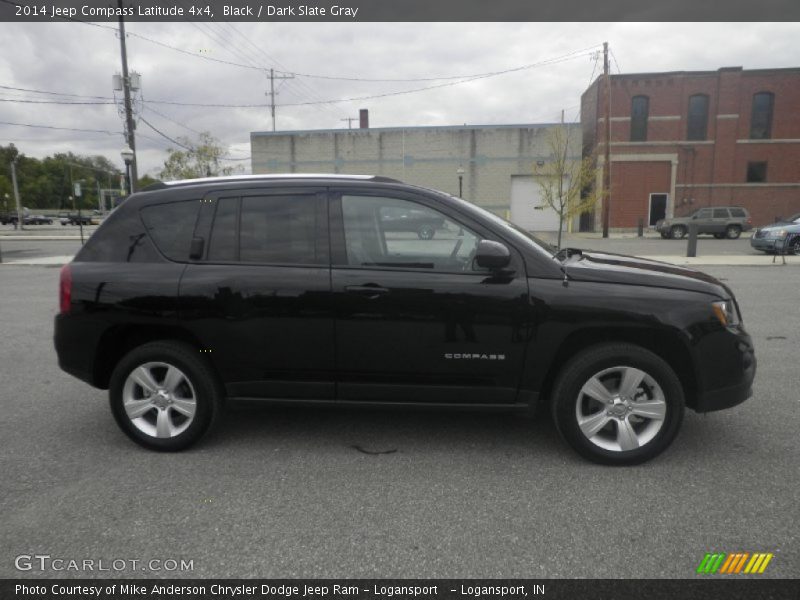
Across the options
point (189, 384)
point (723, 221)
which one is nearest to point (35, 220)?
point (723, 221)

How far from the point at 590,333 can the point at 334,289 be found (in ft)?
5.41

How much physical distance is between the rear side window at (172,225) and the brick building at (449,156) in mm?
37405

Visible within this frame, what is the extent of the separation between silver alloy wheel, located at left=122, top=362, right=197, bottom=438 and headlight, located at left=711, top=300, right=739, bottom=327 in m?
3.39

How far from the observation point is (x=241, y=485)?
10.5 ft

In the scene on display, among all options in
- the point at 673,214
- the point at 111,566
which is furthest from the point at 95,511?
the point at 673,214

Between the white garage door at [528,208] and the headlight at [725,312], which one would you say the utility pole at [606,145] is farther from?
the headlight at [725,312]

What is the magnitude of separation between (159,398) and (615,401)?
9.76 ft

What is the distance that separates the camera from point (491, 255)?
326 cm

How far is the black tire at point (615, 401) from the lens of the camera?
130 inches

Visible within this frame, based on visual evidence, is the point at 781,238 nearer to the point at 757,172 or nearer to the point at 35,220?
the point at 757,172

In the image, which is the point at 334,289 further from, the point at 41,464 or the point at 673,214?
the point at 673,214

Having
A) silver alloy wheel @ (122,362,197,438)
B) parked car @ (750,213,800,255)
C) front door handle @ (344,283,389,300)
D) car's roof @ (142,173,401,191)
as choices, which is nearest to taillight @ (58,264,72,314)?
silver alloy wheel @ (122,362,197,438)

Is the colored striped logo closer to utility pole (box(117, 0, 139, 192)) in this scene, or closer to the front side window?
the front side window

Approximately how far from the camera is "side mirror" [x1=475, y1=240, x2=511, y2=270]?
10.7ft
